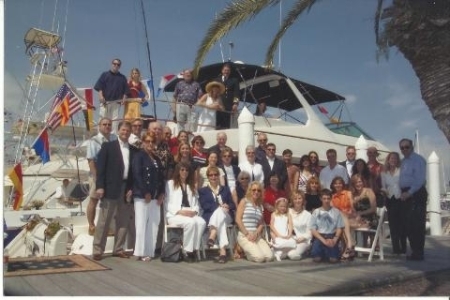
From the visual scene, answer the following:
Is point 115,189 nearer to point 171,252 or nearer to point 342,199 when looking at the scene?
point 171,252

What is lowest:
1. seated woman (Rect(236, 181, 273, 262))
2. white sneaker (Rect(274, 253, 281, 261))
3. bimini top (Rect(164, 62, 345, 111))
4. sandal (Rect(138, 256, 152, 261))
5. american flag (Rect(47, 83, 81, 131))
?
white sneaker (Rect(274, 253, 281, 261))

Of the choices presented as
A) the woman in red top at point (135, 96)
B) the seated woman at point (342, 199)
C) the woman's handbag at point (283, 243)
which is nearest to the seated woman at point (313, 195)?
the seated woman at point (342, 199)

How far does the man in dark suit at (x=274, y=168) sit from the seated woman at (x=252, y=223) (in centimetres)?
61

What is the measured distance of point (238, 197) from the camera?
5.53m

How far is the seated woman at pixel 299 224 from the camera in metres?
5.24

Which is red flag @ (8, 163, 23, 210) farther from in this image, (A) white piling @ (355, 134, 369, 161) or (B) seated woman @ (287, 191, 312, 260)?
(A) white piling @ (355, 134, 369, 161)

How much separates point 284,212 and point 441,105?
223 centimetres

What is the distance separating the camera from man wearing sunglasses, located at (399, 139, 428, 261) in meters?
5.21

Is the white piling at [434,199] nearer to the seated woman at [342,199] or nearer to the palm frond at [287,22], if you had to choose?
the seated woman at [342,199]

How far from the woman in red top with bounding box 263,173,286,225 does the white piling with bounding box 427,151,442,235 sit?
401 cm

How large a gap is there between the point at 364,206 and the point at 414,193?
0.58m

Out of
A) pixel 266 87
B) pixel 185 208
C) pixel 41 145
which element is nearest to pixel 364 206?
pixel 185 208

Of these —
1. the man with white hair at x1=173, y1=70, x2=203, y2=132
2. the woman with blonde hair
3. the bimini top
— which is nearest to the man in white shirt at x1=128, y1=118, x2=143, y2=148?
the man with white hair at x1=173, y1=70, x2=203, y2=132

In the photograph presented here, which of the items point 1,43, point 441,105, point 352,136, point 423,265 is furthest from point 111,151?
point 352,136
